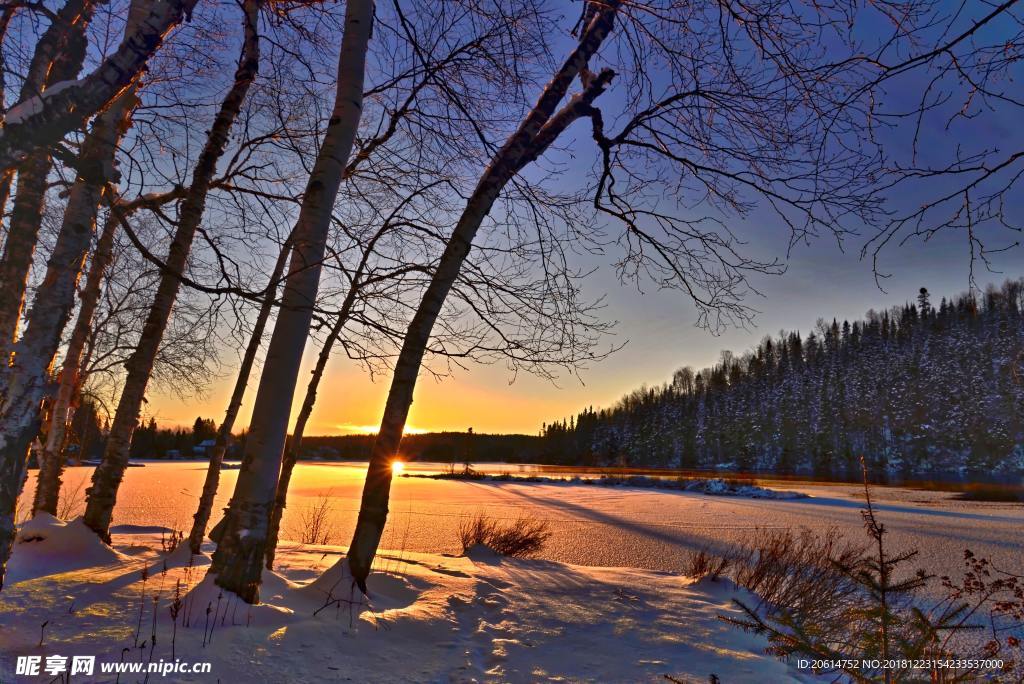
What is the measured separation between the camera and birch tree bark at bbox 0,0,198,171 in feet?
6.05

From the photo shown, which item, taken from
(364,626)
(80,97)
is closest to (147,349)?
(364,626)

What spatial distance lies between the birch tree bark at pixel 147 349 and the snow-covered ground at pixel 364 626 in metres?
0.34

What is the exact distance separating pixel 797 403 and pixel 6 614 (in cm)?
8446

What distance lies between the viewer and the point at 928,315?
74312 millimetres

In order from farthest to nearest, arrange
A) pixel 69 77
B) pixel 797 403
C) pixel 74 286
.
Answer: pixel 797 403, pixel 69 77, pixel 74 286

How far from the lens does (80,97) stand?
1972 millimetres

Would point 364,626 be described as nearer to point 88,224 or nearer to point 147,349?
point 88,224

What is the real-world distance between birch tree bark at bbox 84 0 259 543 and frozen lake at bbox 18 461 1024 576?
4.21m

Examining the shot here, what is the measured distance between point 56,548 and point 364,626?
3.42 metres

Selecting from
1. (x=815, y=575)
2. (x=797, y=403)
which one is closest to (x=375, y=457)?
(x=815, y=575)

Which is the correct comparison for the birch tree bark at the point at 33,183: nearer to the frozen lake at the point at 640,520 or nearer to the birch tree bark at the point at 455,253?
the birch tree bark at the point at 455,253

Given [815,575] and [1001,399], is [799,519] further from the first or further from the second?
[1001,399]

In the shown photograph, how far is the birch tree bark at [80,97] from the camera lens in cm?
184

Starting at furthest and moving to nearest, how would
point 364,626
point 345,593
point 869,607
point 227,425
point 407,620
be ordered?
point 227,425, point 869,607, point 345,593, point 407,620, point 364,626
